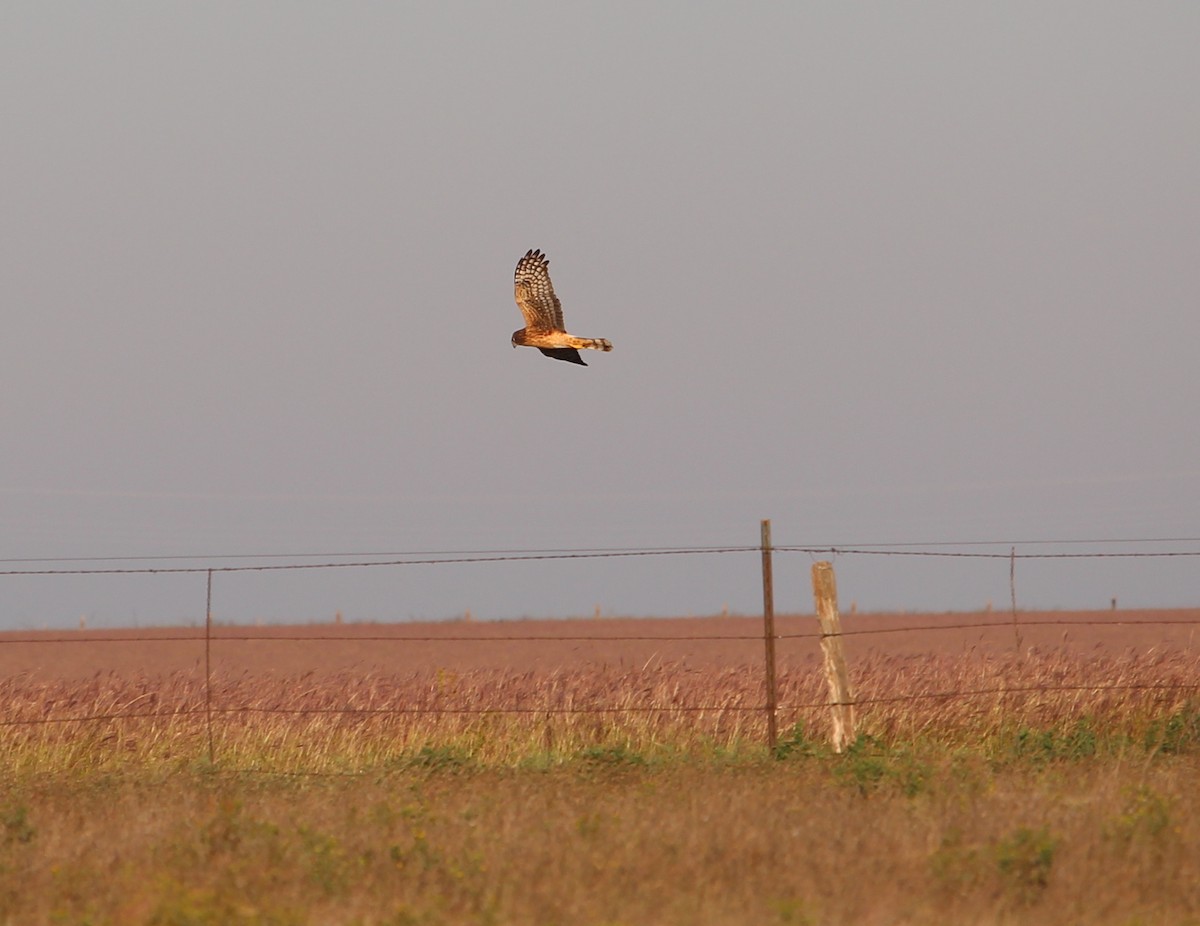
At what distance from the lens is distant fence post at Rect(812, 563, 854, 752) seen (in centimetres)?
1227

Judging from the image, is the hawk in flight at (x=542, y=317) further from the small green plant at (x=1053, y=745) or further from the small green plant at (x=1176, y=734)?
the small green plant at (x=1176, y=734)

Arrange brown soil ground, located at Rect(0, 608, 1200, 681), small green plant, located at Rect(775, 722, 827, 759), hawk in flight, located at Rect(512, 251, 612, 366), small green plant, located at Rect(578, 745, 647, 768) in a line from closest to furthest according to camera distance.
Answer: small green plant, located at Rect(578, 745, 647, 768) < small green plant, located at Rect(775, 722, 827, 759) < hawk in flight, located at Rect(512, 251, 612, 366) < brown soil ground, located at Rect(0, 608, 1200, 681)

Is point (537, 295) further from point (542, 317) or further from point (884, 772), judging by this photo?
point (884, 772)

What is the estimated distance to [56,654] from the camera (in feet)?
137

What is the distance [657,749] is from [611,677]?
3.36 metres

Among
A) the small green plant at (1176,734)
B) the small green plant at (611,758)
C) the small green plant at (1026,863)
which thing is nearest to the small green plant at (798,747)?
the small green plant at (611,758)

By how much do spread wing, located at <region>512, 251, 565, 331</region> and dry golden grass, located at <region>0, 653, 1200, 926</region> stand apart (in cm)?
380

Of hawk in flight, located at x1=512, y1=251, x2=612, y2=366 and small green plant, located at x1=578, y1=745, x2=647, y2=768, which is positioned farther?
hawk in flight, located at x1=512, y1=251, x2=612, y2=366

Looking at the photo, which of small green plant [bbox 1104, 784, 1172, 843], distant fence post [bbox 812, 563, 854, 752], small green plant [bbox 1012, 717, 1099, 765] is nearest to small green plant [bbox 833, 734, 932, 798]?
distant fence post [bbox 812, 563, 854, 752]

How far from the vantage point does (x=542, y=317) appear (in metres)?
14.7

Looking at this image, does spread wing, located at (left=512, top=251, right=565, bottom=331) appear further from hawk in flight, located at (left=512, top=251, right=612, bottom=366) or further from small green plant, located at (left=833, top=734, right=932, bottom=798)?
small green plant, located at (left=833, top=734, right=932, bottom=798)

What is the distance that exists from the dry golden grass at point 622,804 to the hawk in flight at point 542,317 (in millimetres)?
3418

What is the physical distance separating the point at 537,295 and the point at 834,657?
495cm

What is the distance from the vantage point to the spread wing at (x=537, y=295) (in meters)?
14.6
